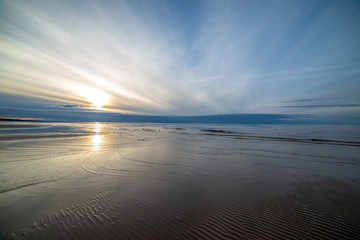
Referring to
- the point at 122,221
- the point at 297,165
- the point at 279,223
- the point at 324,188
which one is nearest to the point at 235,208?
the point at 279,223

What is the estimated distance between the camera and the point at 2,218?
2934mm

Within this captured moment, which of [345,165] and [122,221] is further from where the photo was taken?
[345,165]

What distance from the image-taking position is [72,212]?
3.25 m

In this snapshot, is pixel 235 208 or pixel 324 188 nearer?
pixel 235 208

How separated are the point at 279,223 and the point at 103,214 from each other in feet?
13.2

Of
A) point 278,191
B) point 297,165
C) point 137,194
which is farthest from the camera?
point 297,165

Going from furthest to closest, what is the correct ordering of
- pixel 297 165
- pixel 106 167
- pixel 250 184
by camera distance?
pixel 297 165, pixel 106 167, pixel 250 184

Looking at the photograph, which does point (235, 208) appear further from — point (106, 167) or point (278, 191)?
point (106, 167)

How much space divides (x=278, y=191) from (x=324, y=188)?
1835 mm

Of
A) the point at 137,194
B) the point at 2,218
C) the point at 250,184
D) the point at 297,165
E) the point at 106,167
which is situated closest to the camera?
the point at 2,218

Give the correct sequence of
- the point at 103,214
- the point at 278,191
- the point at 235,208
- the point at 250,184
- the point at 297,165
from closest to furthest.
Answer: the point at 103,214
the point at 235,208
the point at 278,191
the point at 250,184
the point at 297,165

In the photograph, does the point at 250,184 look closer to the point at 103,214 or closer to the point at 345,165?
the point at 103,214

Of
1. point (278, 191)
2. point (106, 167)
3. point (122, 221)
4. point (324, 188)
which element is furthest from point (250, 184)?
point (106, 167)

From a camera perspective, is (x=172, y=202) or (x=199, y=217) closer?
(x=199, y=217)
